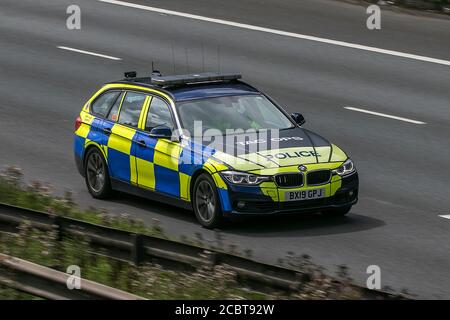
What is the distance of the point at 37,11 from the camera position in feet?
93.2

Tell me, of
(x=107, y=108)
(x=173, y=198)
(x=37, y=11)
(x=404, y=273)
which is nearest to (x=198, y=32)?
(x=37, y=11)

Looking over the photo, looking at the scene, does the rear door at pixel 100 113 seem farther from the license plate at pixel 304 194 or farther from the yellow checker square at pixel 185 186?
the license plate at pixel 304 194

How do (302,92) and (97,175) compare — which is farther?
(302,92)

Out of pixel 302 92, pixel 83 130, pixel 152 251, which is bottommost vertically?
pixel 302 92

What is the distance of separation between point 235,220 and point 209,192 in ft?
1.47

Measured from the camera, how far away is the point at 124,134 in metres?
15.7

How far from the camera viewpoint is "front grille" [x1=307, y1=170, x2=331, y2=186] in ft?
46.5

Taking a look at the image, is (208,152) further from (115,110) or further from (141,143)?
(115,110)

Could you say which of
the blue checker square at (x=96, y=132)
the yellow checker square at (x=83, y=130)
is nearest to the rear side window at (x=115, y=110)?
the blue checker square at (x=96, y=132)

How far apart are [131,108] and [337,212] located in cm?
304

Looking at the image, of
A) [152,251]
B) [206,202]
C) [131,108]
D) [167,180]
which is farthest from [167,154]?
[152,251]

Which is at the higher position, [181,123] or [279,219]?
[181,123]

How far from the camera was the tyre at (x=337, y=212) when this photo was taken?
1462 cm

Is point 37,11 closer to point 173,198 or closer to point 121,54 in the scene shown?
point 121,54
